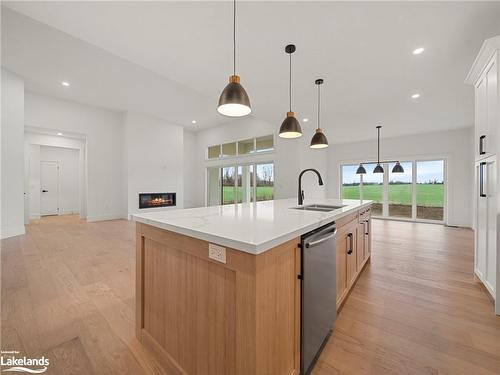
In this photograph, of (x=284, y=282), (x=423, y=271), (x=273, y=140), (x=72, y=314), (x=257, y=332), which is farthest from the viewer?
(x=273, y=140)

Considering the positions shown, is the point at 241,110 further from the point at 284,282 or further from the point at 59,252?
the point at 59,252

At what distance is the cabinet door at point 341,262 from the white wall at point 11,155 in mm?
6042

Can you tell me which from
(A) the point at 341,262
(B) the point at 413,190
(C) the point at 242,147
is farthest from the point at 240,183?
(A) the point at 341,262

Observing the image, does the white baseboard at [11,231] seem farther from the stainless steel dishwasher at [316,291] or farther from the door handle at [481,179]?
the door handle at [481,179]

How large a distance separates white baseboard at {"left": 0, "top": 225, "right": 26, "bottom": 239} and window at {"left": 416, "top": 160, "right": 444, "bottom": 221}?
1072cm

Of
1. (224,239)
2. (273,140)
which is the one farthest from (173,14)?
(273,140)

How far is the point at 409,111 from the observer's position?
4699mm

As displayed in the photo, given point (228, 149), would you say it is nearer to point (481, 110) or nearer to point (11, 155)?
point (11, 155)

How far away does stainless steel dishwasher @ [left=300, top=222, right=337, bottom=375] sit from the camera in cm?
117

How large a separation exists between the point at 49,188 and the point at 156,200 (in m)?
4.01

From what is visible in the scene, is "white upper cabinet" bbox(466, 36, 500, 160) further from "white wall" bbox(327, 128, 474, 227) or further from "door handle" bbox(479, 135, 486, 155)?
"white wall" bbox(327, 128, 474, 227)

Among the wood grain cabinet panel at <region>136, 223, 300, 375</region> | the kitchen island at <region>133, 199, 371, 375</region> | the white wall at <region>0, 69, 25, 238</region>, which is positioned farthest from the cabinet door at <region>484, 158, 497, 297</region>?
the white wall at <region>0, 69, 25, 238</region>

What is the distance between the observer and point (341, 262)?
1.86 meters

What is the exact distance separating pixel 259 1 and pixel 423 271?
12.6ft
